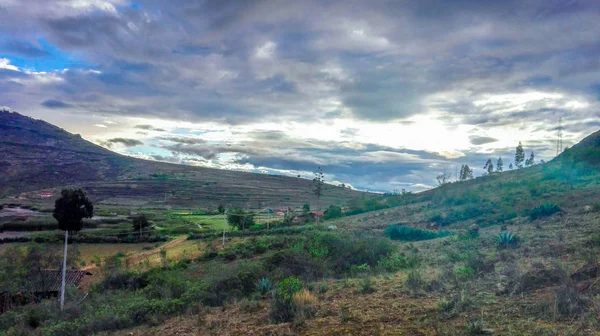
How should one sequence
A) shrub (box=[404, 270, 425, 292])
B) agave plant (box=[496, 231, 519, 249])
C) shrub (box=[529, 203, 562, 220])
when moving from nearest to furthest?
shrub (box=[404, 270, 425, 292]), agave plant (box=[496, 231, 519, 249]), shrub (box=[529, 203, 562, 220])

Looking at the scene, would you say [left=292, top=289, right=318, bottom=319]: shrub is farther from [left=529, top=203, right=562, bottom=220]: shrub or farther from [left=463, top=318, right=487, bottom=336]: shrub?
[left=529, top=203, right=562, bottom=220]: shrub

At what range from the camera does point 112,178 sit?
130m

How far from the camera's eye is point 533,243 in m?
14.4

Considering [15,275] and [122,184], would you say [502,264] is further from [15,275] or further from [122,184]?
[122,184]

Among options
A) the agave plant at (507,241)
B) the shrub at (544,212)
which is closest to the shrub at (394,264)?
the agave plant at (507,241)

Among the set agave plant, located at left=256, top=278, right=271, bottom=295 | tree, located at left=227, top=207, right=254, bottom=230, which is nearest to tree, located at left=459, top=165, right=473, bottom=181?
tree, located at left=227, top=207, right=254, bottom=230

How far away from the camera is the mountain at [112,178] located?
102 metres

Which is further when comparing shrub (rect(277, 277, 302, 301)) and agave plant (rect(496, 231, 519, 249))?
agave plant (rect(496, 231, 519, 249))

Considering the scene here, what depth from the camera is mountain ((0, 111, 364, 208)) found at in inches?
4009

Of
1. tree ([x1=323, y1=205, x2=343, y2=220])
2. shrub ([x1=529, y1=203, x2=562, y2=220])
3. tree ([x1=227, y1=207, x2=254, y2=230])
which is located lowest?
tree ([x1=227, y1=207, x2=254, y2=230])

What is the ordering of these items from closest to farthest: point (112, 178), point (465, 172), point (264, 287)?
point (264, 287), point (465, 172), point (112, 178)

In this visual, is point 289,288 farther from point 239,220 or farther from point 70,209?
point 239,220

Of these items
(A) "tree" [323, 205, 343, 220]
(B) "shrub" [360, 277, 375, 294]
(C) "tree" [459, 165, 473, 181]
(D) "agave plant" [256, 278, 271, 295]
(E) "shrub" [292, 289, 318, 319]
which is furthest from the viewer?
(C) "tree" [459, 165, 473, 181]

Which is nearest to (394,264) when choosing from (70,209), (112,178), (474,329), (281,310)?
(281,310)
